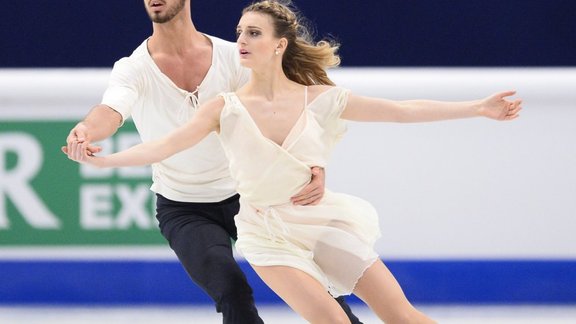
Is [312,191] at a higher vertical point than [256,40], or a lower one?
lower

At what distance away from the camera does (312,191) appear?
12.5 feet

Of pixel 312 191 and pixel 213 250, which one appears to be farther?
pixel 213 250

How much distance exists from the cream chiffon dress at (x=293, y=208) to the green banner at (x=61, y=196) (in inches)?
74.2

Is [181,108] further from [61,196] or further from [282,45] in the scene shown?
[61,196]

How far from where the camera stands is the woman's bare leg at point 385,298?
368cm

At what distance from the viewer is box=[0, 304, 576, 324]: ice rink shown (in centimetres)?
551

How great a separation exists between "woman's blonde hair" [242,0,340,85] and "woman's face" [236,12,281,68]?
0.03 m

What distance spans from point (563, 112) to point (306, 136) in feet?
7.41

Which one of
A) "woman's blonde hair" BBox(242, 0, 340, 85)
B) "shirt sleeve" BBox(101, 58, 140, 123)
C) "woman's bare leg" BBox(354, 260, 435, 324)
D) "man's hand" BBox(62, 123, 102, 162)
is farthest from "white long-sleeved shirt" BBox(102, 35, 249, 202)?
"woman's bare leg" BBox(354, 260, 435, 324)

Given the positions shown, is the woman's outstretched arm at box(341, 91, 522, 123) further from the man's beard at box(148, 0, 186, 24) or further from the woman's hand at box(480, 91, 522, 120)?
the man's beard at box(148, 0, 186, 24)

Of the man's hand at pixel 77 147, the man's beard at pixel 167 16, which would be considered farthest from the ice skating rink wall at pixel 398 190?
the man's hand at pixel 77 147

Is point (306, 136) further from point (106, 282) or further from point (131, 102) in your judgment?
point (106, 282)

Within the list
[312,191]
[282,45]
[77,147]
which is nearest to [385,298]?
[312,191]

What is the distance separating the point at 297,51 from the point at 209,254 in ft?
2.45
